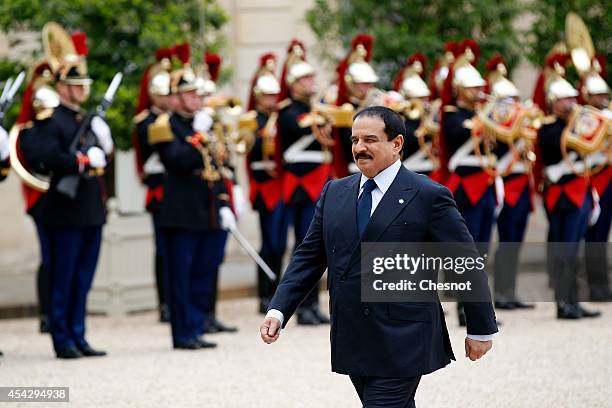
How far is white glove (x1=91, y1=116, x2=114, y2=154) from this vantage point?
942 centimetres

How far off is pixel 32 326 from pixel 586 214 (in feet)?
13.9

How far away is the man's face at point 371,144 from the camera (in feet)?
17.4

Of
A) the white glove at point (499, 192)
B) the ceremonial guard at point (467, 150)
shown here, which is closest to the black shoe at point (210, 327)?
the ceremonial guard at point (467, 150)

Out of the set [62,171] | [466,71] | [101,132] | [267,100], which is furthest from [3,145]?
[466,71]

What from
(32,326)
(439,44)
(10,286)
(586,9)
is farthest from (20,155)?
(586,9)

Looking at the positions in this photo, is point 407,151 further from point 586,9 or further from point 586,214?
point 586,9

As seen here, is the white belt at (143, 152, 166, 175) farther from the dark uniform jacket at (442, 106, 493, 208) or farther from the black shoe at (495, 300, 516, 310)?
the black shoe at (495, 300, 516, 310)

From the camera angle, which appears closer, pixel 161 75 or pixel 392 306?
pixel 392 306

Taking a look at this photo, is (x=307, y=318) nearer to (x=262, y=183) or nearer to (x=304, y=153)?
(x=304, y=153)

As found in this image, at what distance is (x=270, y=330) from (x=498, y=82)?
23.2 feet

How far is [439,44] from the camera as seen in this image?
1468 centimetres

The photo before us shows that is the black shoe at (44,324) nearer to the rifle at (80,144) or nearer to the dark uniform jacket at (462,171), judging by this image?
the rifle at (80,144)

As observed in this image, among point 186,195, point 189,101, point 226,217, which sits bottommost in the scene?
point 226,217

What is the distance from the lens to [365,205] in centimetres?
537
